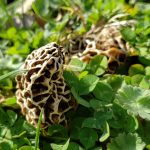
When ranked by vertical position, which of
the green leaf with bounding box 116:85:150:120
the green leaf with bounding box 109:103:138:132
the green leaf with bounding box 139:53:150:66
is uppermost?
the green leaf with bounding box 116:85:150:120

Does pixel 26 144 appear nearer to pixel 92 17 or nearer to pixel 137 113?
pixel 137 113

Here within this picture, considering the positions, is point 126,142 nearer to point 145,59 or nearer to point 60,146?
point 60,146

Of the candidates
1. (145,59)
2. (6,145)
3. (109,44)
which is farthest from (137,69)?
(6,145)

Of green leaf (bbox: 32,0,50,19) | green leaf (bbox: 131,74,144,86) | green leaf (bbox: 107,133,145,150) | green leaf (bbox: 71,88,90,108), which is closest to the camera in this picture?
green leaf (bbox: 107,133,145,150)

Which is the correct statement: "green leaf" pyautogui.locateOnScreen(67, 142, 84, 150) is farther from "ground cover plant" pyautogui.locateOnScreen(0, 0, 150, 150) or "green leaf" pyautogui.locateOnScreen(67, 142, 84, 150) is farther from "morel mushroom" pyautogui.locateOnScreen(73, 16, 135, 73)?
"morel mushroom" pyautogui.locateOnScreen(73, 16, 135, 73)

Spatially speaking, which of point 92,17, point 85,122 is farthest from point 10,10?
point 85,122

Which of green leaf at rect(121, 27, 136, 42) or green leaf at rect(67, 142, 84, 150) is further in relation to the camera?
green leaf at rect(121, 27, 136, 42)

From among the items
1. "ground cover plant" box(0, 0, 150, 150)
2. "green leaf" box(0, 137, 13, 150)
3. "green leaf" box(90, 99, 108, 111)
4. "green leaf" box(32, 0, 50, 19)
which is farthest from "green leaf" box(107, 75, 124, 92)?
"green leaf" box(32, 0, 50, 19)

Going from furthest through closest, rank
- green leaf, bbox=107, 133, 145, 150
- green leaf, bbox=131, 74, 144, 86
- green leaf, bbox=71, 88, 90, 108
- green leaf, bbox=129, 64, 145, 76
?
green leaf, bbox=129, 64, 145, 76, green leaf, bbox=131, 74, 144, 86, green leaf, bbox=71, 88, 90, 108, green leaf, bbox=107, 133, 145, 150
